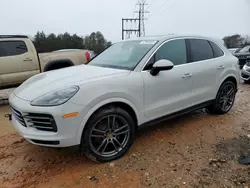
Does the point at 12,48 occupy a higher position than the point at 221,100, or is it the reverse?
the point at 12,48

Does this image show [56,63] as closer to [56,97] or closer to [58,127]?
[56,97]

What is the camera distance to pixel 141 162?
3.28 metres

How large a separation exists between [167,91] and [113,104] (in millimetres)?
997

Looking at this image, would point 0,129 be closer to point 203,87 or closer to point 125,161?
point 125,161

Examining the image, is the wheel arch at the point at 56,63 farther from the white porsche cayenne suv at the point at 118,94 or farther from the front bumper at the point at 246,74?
the front bumper at the point at 246,74

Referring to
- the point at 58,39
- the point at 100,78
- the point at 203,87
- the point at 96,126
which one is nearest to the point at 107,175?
the point at 96,126

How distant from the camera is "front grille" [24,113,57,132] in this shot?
2.78 m

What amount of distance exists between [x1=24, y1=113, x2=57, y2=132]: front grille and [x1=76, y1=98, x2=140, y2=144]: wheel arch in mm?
325

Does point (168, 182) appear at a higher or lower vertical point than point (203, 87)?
lower

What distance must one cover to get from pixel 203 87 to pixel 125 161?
6.85 feet

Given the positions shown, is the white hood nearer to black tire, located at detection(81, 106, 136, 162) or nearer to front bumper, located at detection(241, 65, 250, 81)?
black tire, located at detection(81, 106, 136, 162)

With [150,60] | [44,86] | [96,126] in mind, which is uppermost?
[150,60]

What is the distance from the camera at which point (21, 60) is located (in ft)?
22.2

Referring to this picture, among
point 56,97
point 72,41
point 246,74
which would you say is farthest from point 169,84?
point 72,41
